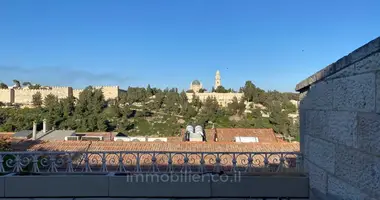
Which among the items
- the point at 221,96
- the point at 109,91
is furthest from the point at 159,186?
the point at 109,91

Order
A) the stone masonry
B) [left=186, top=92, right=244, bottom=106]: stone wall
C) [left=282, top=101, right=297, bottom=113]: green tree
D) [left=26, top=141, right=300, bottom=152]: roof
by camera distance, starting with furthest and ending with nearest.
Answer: the stone masonry → [left=186, top=92, right=244, bottom=106]: stone wall → [left=282, top=101, right=297, bottom=113]: green tree → [left=26, top=141, right=300, bottom=152]: roof

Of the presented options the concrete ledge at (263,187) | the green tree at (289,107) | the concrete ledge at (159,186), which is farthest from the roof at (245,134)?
the green tree at (289,107)

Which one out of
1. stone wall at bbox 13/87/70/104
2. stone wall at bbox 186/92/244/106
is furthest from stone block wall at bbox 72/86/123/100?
stone wall at bbox 186/92/244/106

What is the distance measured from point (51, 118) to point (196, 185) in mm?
43175

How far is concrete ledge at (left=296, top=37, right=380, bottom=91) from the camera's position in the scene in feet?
6.84

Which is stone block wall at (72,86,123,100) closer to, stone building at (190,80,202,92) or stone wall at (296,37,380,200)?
stone building at (190,80,202,92)

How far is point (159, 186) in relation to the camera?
3486 mm

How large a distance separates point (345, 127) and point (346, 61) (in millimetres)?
551

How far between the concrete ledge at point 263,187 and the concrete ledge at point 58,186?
132 cm

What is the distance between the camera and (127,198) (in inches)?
137

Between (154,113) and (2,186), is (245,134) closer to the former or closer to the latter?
Answer: (2,186)

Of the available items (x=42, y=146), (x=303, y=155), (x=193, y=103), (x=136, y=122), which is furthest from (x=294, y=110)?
(x=303, y=155)

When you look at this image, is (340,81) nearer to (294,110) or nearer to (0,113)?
(294,110)

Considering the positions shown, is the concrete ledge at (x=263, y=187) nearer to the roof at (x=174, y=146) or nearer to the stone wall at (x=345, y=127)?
the stone wall at (x=345, y=127)
